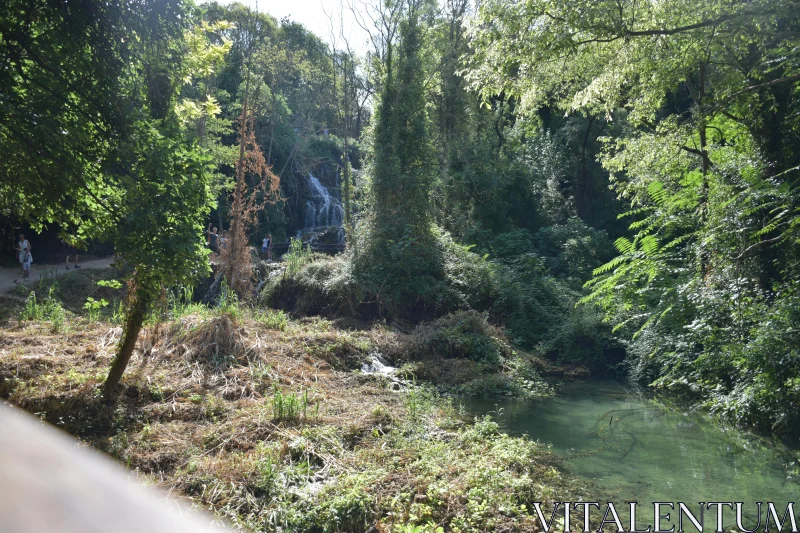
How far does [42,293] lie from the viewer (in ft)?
57.5

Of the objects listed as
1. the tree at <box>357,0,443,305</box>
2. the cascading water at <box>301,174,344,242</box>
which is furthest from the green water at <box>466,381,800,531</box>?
the cascading water at <box>301,174,344,242</box>

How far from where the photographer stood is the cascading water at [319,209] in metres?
32.5

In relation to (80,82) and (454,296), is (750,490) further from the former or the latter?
(454,296)

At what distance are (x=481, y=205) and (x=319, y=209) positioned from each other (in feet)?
42.0

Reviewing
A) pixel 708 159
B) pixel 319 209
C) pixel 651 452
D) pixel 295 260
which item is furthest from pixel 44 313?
pixel 319 209

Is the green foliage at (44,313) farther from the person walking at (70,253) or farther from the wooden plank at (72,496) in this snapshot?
the person walking at (70,253)

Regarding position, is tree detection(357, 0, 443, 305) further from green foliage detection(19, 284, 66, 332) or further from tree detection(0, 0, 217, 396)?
tree detection(0, 0, 217, 396)

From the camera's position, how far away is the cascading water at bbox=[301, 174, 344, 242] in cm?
3250

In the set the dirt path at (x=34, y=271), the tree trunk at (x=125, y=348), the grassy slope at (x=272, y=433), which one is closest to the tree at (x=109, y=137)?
the tree trunk at (x=125, y=348)

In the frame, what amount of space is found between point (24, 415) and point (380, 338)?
7.88 metres

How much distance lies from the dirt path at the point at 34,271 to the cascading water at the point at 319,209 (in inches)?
427

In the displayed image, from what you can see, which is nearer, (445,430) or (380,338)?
(445,430)

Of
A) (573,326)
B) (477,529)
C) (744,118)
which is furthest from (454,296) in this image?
(477,529)

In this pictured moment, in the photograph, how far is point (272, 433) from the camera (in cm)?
695
